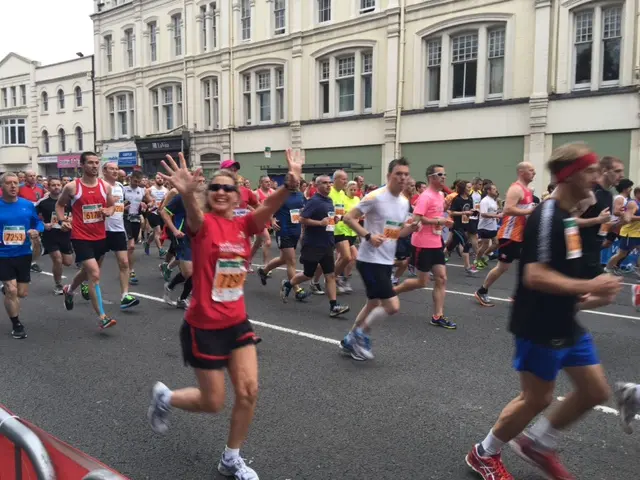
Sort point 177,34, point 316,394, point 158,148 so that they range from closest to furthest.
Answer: point 316,394 → point 177,34 → point 158,148

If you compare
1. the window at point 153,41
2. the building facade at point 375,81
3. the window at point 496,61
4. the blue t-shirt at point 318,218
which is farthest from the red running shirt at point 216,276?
the window at point 153,41

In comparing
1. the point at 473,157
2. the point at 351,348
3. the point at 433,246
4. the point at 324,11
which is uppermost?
the point at 324,11

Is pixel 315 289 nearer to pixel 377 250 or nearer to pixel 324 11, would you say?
pixel 377 250

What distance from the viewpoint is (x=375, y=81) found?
22.8 m

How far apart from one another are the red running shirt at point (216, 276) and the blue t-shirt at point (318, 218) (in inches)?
167

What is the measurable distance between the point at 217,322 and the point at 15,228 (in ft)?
13.9

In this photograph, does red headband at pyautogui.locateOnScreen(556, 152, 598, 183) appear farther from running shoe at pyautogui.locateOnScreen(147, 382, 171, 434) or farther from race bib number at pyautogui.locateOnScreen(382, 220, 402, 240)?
race bib number at pyautogui.locateOnScreen(382, 220, 402, 240)

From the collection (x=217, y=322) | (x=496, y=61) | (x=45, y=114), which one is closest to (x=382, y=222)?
(x=217, y=322)

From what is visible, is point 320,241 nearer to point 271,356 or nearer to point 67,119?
point 271,356

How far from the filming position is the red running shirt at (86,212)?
6672mm

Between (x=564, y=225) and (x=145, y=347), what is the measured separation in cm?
451

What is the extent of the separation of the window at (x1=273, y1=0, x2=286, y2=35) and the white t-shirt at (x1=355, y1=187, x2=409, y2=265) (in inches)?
885

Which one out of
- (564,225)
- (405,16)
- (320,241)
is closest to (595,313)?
(320,241)

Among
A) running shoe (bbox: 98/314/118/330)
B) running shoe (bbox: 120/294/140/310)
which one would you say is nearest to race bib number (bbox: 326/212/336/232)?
running shoe (bbox: 120/294/140/310)
